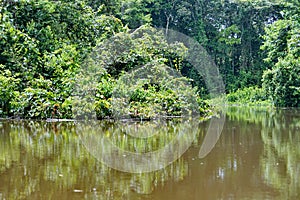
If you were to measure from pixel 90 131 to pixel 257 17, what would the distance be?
2306 centimetres

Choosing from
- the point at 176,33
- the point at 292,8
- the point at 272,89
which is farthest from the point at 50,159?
the point at 176,33

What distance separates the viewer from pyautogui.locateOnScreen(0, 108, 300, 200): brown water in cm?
320

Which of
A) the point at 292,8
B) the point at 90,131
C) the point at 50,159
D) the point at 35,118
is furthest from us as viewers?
the point at 292,8

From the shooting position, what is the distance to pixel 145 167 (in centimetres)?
423

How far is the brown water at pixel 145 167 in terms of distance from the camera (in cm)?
320

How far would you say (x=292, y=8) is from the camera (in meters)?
21.7

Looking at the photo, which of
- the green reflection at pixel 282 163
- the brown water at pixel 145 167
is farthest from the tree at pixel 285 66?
the brown water at pixel 145 167

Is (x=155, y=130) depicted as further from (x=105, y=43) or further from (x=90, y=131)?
(x=105, y=43)

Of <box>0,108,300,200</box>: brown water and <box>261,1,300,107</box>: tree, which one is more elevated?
<box>261,1,300,107</box>: tree

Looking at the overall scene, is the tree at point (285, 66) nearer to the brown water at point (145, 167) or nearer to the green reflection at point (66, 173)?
the brown water at point (145, 167)

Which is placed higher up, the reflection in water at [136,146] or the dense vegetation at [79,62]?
the dense vegetation at [79,62]

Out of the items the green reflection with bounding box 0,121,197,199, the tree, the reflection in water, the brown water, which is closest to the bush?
the tree

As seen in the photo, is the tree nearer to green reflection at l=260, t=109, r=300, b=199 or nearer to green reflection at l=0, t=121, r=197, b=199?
green reflection at l=260, t=109, r=300, b=199

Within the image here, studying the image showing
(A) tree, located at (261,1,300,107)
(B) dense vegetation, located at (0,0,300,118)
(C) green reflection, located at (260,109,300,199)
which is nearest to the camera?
(C) green reflection, located at (260,109,300,199)
